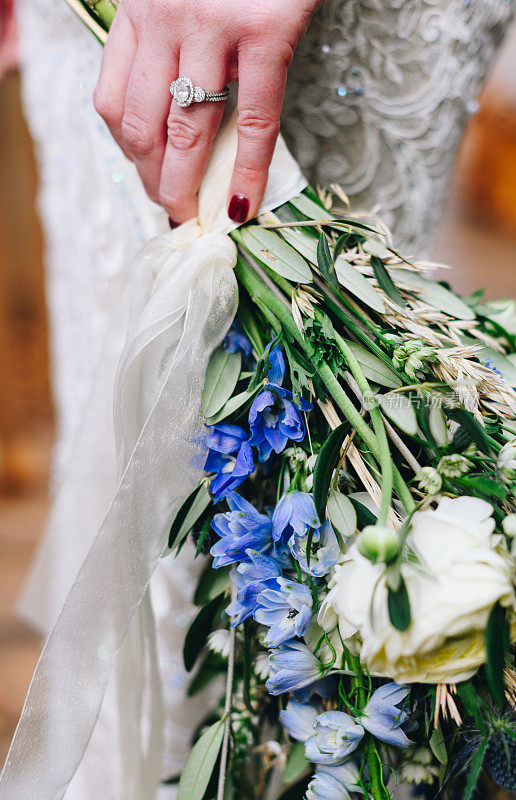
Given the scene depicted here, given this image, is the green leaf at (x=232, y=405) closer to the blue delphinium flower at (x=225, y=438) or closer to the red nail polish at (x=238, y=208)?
the blue delphinium flower at (x=225, y=438)

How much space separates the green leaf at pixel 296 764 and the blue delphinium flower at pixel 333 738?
99 mm

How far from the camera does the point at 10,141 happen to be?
5.70 ft

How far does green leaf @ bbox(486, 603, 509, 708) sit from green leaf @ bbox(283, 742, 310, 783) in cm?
21

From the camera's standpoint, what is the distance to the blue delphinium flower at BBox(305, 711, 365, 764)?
33cm

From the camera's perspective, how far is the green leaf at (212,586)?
1.49ft

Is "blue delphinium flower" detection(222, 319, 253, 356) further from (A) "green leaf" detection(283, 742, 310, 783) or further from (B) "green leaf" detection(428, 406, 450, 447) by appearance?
(A) "green leaf" detection(283, 742, 310, 783)

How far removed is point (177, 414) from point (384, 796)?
26 cm

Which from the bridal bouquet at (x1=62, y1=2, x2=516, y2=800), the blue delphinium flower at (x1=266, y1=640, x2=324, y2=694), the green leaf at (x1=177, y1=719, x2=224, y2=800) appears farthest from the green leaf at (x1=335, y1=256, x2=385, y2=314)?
the green leaf at (x1=177, y1=719, x2=224, y2=800)

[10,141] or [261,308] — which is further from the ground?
[261,308]

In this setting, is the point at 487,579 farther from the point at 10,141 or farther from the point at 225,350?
the point at 10,141

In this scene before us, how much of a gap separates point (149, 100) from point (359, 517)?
1.06 ft

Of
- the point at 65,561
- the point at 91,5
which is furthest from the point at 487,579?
the point at 65,561

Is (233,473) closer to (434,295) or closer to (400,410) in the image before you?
(400,410)

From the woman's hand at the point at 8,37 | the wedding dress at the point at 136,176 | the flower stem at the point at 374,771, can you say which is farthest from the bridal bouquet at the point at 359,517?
the woman's hand at the point at 8,37
